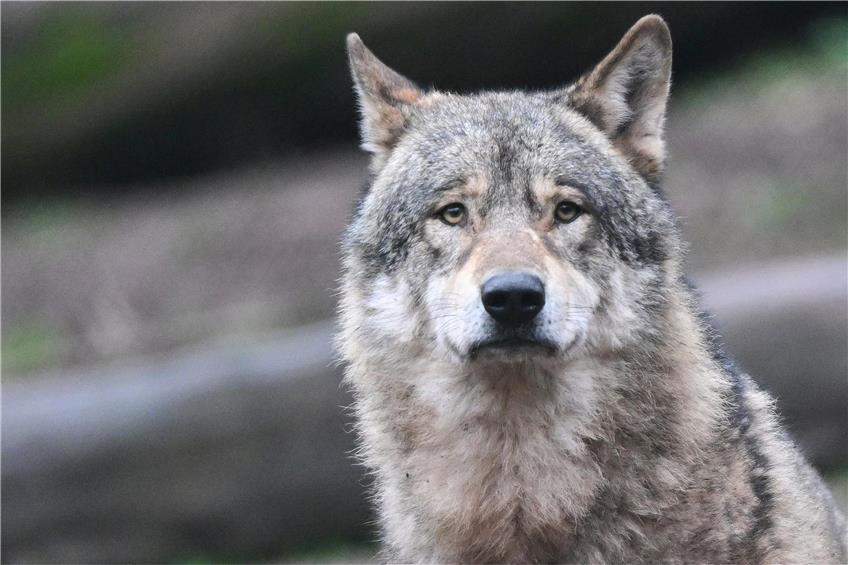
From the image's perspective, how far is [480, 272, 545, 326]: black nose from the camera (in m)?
4.94

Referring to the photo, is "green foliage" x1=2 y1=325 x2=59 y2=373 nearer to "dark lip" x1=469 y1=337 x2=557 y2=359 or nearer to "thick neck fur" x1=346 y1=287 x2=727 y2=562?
"thick neck fur" x1=346 y1=287 x2=727 y2=562

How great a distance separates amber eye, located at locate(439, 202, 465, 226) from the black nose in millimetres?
597

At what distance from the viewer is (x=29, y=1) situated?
12375 millimetres

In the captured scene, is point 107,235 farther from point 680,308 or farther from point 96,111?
point 680,308

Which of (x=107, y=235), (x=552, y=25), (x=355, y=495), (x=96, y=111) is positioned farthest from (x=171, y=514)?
(x=552, y=25)

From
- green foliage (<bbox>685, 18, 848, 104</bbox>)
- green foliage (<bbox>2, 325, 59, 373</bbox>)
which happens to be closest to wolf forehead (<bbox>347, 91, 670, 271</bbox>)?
green foliage (<bbox>2, 325, 59, 373</bbox>)

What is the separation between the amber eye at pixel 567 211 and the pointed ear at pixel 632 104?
0.50 meters

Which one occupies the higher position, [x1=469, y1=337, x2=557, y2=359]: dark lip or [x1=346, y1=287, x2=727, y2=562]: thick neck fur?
[x1=469, y1=337, x2=557, y2=359]: dark lip

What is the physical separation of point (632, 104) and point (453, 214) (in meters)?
1.03

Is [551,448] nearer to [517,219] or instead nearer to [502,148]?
[517,219]

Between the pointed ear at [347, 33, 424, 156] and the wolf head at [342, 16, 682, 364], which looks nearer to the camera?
the wolf head at [342, 16, 682, 364]

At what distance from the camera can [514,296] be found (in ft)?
16.2

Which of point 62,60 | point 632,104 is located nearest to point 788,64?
point 62,60

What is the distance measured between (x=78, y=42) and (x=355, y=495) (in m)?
5.69
